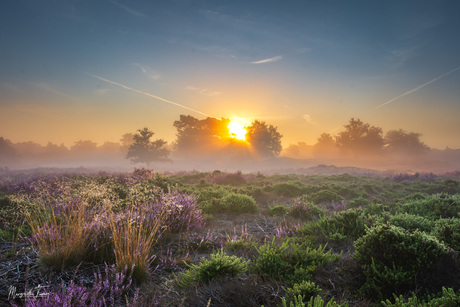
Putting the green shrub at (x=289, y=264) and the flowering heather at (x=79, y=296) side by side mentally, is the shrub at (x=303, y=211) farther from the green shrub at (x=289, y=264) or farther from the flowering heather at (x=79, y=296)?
the flowering heather at (x=79, y=296)

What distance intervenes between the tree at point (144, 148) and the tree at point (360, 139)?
4808 cm

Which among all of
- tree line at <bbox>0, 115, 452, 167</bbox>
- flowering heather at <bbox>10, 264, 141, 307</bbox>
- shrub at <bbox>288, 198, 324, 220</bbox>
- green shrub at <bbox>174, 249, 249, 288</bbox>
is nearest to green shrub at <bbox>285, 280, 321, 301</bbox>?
green shrub at <bbox>174, 249, 249, 288</bbox>

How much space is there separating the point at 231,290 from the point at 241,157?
190 feet

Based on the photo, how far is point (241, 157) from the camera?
6088 centimetres

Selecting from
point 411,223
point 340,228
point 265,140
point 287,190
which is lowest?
point 287,190

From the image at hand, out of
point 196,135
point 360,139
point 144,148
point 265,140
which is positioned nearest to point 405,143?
point 360,139

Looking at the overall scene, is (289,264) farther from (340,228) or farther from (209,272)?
(340,228)

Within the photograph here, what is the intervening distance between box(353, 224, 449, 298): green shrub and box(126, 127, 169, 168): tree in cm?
4364

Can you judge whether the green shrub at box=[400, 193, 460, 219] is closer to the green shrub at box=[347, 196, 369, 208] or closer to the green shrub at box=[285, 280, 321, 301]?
the green shrub at box=[347, 196, 369, 208]

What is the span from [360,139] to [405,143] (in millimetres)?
10082

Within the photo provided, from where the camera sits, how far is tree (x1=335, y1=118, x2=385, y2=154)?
60.6 m

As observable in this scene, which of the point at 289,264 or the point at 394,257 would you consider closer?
the point at 394,257

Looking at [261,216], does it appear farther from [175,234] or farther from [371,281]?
[371,281]

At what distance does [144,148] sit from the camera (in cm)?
4409
